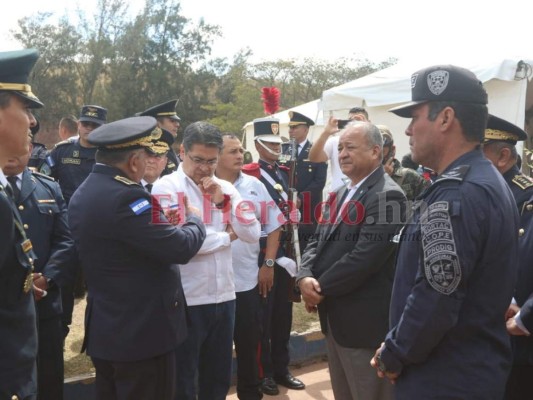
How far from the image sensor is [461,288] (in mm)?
1955

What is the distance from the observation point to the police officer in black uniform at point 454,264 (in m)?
1.95

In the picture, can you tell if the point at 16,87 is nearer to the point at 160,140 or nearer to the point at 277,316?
the point at 160,140

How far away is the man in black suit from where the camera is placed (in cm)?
300

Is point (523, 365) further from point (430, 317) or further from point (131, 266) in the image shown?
point (131, 266)

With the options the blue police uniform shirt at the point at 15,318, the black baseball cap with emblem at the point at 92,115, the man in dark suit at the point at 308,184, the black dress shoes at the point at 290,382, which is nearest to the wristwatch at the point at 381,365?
the blue police uniform shirt at the point at 15,318

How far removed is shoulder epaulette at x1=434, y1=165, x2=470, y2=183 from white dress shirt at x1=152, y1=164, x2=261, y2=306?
5.24ft

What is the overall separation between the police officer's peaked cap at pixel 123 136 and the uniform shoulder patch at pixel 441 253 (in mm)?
1545

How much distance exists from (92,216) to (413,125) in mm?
1643

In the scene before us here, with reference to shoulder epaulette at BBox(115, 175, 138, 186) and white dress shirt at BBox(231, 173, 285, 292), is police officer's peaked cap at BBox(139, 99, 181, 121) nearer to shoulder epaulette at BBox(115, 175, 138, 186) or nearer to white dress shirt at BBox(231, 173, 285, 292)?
white dress shirt at BBox(231, 173, 285, 292)

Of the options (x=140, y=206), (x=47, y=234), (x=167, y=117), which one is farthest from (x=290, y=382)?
(x=167, y=117)

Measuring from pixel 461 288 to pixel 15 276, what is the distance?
174 centimetres

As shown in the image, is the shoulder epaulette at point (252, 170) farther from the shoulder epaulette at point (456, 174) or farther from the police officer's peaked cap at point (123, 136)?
the shoulder epaulette at point (456, 174)

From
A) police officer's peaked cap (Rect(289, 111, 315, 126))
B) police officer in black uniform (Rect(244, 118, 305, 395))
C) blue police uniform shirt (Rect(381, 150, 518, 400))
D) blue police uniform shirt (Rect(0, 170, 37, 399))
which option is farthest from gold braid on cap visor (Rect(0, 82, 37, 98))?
police officer's peaked cap (Rect(289, 111, 315, 126))

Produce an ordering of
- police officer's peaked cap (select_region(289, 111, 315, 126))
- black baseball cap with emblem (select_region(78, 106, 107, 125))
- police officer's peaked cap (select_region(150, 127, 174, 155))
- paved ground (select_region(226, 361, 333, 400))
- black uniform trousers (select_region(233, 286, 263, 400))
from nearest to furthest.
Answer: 1. black uniform trousers (select_region(233, 286, 263, 400))
2. police officer's peaked cap (select_region(150, 127, 174, 155))
3. paved ground (select_region(226, 361, 333, 400))
4. black baseball cap with emblem (select_region(78, 106, 107, 125))
5. police officer's peaked cap (select_region(289, 111, 315, 126))
